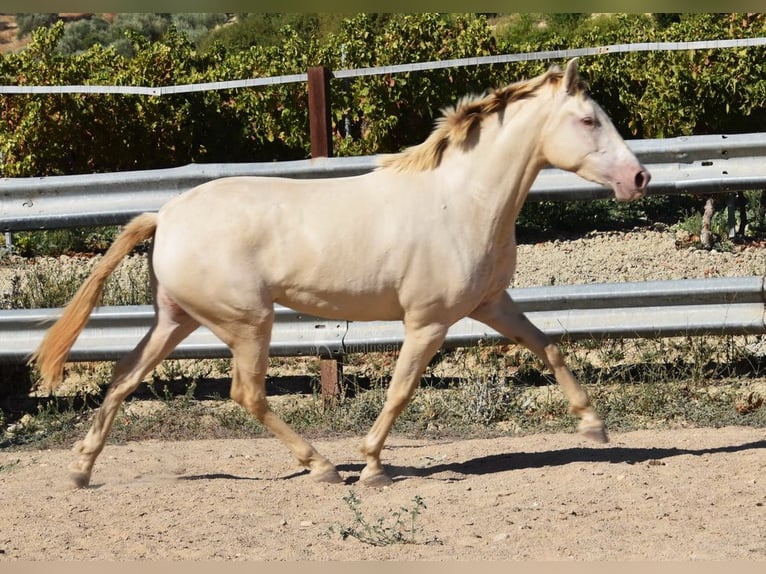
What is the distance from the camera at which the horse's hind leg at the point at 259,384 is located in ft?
18.1

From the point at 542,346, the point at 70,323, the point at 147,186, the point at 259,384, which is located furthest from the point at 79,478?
the point at 542,346

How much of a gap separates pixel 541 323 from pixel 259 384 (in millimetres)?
2038

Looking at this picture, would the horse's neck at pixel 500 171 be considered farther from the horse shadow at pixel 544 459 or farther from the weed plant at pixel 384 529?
the weed plant at pixel 384 529

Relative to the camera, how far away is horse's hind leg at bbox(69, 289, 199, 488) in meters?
5.68

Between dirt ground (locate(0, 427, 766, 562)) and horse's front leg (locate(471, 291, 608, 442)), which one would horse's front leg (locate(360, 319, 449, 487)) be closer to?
dirt ground (locate(0, 427, 766, 562))

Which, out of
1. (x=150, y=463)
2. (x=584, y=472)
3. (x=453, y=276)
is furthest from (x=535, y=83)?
(x=150, y=463)

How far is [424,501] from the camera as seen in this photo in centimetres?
516

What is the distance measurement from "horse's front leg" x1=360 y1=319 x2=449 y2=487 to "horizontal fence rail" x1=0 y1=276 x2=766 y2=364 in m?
1.33

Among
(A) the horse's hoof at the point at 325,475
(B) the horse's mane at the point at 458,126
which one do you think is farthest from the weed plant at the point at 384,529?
(B) the horse's mane at the point at 458,126

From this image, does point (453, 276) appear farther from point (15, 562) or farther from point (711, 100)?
point (711, 100)

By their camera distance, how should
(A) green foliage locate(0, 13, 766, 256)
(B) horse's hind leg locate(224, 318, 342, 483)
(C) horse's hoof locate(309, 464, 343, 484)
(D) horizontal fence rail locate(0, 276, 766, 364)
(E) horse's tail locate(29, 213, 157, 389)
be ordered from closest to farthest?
1. (B) horse's hind leg locate(224, 318, 342, 483)
2. (C) horse's hoof locate(309, 464, 343, 484)
3. (E) horse's tail locate(29, 213, 157, 389)
4. (D) horizontal fence rail locate(0, 276, 766, 364)
5. (A) green foliage locate(0, 13, 766, 256)

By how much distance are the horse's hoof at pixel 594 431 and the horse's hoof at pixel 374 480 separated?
1066mm

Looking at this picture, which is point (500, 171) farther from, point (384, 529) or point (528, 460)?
point (384, 529)

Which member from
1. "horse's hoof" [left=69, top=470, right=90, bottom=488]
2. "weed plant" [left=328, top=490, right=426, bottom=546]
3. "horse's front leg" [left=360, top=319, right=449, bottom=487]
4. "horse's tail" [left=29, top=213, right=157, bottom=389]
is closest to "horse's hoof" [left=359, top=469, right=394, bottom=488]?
"horse's front leg" [left=360, top=319, right=449, bottom=487]
